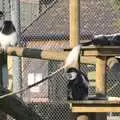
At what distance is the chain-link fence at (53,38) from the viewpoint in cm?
738

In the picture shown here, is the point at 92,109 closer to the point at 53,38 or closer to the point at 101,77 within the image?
the point at 101,77

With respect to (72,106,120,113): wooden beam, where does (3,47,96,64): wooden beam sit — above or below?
above

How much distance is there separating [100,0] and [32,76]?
154 cm

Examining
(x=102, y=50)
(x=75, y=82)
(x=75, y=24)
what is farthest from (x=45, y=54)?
(x=75, y=82)

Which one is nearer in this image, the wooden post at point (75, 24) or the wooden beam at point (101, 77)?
the wooden beam at point (101, 77)

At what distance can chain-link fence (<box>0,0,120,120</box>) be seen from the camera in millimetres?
7383

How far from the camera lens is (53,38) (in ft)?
24.6

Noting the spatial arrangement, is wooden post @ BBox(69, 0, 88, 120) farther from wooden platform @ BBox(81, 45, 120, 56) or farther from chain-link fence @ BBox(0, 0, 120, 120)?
chain-link fence @ BBox(0, 0, 120, 120)

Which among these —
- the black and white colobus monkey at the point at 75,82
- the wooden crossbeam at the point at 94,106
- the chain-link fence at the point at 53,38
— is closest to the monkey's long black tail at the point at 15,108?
the black and white colobus monkey at the point at 75,82

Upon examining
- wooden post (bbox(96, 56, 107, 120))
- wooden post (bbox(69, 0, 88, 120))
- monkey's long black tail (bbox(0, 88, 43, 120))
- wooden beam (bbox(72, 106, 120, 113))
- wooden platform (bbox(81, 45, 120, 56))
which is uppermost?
wooden post (bbox(69, 0, 88, 120))

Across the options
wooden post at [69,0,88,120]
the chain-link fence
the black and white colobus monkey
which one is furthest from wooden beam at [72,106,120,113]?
the chain-link fence

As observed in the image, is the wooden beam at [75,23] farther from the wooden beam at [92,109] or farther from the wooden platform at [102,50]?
the wooden beam at [92,109]

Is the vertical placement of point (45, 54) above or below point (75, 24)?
below

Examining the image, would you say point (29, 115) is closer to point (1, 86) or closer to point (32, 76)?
point (1, 86)
